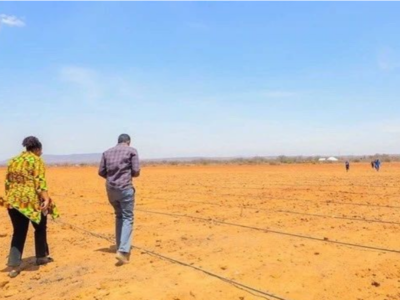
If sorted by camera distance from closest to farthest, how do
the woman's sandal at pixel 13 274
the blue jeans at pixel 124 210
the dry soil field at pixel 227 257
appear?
the dry soil field at pixel 227 257 → the woman's sandal at pixel 13 274 → the blue jeans at pixel 124 210

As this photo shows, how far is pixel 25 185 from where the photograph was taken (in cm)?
613

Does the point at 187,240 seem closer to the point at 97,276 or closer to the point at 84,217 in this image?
the point at 97,276

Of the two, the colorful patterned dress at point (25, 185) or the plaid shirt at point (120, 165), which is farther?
the plaid shirt at point (120, 165)

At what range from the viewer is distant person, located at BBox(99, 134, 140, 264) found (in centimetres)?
641

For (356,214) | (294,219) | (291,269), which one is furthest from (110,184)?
(356,214)

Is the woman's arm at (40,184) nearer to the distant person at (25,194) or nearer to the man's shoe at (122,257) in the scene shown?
the distant person at (25,194)

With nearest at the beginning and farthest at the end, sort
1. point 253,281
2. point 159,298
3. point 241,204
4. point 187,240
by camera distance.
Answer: point 159,298
point 253,281
point 187,240
point 241,204

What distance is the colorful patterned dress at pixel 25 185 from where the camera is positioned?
607 centimetres

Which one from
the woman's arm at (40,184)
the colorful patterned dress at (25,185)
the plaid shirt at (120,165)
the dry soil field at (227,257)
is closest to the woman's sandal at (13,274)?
the dry soil field at (227,257)

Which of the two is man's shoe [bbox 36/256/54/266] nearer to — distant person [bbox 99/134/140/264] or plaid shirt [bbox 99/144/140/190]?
distant person [bbox 99/134/140/264]

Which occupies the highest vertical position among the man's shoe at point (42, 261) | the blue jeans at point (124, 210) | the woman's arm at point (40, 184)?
the woman's arm at point (40, 184)

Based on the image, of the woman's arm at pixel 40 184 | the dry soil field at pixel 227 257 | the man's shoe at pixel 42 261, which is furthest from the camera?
the man's shoe at pixel 42 261

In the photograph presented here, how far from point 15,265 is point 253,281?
333 centimetres

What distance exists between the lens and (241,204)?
12.8 meters
